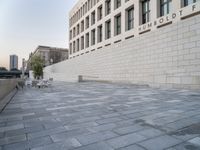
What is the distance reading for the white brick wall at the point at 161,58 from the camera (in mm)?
11109

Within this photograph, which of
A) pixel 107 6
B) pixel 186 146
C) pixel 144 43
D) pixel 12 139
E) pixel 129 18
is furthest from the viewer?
pixel 107 6

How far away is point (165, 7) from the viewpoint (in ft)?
57.6

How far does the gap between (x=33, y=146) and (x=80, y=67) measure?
28078 mm

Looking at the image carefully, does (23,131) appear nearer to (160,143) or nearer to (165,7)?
(160,143)

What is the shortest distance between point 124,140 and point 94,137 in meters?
0.56

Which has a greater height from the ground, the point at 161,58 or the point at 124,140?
the point at 161,58

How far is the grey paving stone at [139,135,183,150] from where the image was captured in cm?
271

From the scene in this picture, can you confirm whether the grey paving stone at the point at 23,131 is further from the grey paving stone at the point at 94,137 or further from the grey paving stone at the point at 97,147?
the grey paving stone at the point at 97,147

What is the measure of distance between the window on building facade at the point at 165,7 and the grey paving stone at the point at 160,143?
16937 mm

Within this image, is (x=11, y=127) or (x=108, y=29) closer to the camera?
(x=11, y=127)

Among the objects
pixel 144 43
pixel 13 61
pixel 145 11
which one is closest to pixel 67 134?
pixel 144 43

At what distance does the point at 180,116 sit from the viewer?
4.48 m

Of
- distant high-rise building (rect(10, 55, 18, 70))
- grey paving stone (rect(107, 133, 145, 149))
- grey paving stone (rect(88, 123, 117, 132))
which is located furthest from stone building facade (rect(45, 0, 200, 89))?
distant high-rise building (rect(10, 55, 18, 70))

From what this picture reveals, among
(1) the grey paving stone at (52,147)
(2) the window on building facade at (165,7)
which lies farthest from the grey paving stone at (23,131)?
(2) the window on building facade at (165,7)
